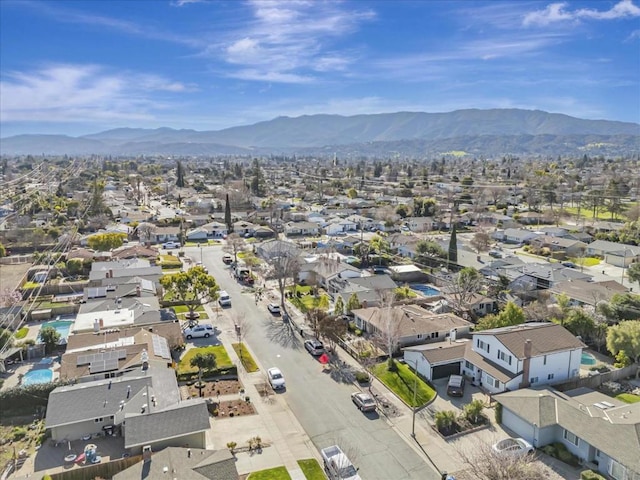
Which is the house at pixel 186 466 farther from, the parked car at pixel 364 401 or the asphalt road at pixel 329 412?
the parked car at pixel 364 401

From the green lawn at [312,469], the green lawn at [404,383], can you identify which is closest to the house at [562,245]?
the green lawn at [404,383]

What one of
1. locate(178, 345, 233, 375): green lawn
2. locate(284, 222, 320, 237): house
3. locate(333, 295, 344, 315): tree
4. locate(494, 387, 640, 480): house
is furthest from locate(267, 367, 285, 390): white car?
locate(284, 222, 320, 237): house

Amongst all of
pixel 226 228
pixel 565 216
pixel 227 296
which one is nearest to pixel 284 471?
pixel 227 296

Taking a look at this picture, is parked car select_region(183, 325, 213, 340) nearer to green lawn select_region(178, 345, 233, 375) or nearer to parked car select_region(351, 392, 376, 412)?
green lawn select_region(178, 345, 233, 375)

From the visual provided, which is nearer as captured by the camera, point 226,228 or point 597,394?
point 597,394

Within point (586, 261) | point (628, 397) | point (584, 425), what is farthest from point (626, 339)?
point (586, 261)

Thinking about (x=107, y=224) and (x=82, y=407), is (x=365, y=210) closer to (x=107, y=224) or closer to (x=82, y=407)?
(x=107, y=224)
